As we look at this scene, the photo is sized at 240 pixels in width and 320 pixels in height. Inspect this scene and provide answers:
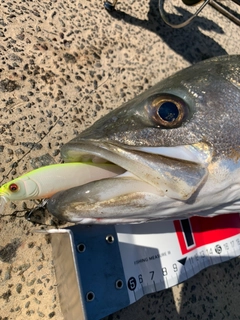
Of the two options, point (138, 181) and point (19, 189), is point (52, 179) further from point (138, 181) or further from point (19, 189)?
point (138, 181)

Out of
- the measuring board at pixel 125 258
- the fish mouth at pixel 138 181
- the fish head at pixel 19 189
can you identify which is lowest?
the measuring board at pixel 125 258

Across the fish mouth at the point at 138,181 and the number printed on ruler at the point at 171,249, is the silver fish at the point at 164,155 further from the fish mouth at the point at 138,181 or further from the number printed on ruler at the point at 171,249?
the number printed on ruler at the point at 171,249

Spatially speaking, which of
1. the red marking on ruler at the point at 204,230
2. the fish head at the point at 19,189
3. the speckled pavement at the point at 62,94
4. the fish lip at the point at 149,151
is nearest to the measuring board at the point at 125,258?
the red marking on ruler at the point at 204,230

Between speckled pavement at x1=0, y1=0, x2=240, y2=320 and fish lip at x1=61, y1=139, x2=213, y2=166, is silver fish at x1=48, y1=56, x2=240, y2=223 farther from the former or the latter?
speckled pavement at x1=0, y1=0, x2=240, y2=320

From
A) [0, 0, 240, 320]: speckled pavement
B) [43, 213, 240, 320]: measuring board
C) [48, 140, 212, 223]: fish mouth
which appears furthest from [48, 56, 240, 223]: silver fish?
[0, 0, 240, 320]: speckled pavement

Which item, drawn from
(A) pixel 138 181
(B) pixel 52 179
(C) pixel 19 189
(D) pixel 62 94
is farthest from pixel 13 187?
(D) pixel 62 94
